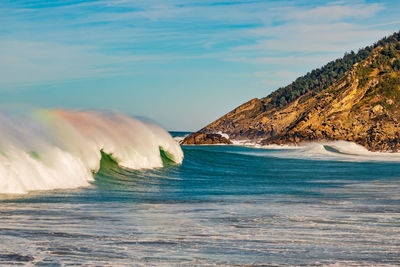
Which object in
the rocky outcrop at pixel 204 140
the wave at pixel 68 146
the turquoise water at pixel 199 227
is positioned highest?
the wave at pixel 68 146

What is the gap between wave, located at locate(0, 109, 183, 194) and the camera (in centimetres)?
1216

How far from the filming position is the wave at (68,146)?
39.9 feet

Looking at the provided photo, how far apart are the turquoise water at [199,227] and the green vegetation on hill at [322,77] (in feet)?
250

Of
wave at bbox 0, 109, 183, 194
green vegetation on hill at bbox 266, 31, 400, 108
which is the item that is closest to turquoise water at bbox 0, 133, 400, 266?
wave at bbox 0, 109, 183, 194

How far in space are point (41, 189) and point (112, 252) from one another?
5702mm

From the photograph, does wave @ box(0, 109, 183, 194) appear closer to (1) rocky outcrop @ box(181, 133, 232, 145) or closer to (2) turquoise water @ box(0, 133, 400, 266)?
(2) turquoise water @ box(0, 133, 400, 266)

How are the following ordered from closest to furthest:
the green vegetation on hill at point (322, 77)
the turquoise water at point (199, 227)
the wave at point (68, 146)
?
the turquoise water at point (199, 227), the wave at point (68, 146), the green vegetation on hill at point (322, 77)

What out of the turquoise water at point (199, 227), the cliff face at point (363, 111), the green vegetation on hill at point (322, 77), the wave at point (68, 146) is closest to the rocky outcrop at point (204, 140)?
the cliff face at point (363, 111)

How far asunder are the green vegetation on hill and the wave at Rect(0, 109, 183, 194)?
66.3m

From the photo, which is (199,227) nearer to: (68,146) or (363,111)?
(68,146)

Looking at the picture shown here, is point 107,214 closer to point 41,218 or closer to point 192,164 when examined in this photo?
point 41,218

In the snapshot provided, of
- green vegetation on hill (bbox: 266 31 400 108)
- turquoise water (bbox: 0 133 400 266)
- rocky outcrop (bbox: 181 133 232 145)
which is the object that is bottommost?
rocky outcrop (bbox: 181 133 232 145)

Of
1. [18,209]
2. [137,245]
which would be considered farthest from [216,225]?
[18,209]

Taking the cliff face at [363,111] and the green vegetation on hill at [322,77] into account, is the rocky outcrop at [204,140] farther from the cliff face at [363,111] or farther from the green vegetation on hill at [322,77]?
the green vegetation on hill at [322,77]
